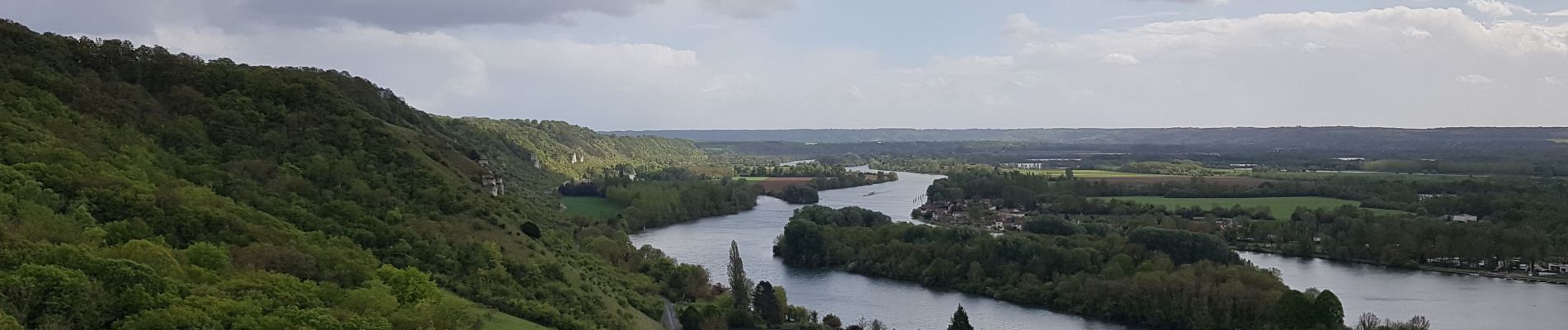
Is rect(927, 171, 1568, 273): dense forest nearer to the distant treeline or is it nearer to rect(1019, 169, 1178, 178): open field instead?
rect(1019, 169, 1178, 178): open field

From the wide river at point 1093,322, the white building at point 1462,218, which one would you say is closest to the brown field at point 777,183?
the wide river at point 1093,322

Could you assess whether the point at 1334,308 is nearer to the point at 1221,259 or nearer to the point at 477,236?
the point at 1221,259

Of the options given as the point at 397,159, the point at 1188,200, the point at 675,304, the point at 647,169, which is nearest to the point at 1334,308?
the point at 675,304

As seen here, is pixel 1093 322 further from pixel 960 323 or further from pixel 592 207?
pixel 592 207

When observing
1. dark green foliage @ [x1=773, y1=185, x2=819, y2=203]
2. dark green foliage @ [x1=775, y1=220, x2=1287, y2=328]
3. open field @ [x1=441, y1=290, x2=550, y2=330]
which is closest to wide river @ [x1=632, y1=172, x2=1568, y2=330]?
dark green foliage @ [x1=775, y1=220, x2=1287, y2=328]

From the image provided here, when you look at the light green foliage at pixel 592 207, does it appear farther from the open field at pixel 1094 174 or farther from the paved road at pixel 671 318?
the open field at pixel 1094 174

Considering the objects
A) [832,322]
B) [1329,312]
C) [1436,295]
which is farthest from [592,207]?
[1329,312]
